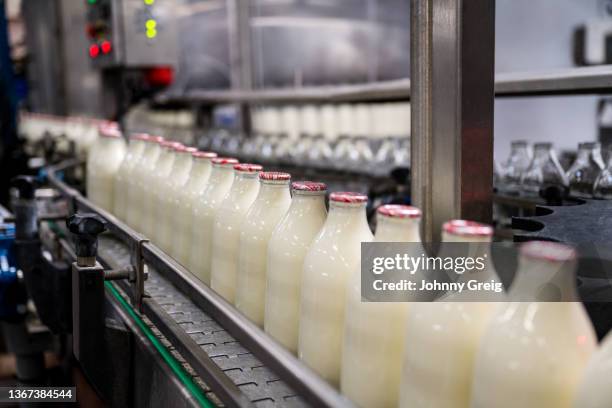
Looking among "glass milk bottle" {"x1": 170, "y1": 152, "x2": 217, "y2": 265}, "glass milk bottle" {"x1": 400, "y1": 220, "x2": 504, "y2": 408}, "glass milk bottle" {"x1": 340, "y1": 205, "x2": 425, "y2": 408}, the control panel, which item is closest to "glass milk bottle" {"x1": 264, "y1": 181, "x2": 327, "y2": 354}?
"glass milk bottle" {"x1": 340, "y1": 205, "x2": 425, "y2": 408}

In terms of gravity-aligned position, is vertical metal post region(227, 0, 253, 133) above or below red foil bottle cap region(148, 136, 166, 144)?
above

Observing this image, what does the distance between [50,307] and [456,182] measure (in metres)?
0.96

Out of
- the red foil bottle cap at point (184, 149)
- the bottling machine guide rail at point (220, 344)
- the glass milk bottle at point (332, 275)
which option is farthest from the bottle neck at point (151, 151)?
the glass milk bottle at point (332, 275)

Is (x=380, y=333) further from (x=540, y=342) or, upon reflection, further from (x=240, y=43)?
(x=240, y=43)

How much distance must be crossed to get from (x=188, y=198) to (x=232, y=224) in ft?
0.73

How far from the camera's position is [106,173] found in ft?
5.82

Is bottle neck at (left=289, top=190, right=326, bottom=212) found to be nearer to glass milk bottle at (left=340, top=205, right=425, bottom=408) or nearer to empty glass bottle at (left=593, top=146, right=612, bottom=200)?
glass milk bottle at (left=340, top=205, right=425, bottom=408)

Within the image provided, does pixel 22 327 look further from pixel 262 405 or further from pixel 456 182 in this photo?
pixel 456 182

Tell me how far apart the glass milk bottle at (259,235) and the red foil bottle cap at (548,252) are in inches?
18.0

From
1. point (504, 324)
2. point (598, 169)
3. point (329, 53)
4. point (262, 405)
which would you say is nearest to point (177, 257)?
point (262, 405)

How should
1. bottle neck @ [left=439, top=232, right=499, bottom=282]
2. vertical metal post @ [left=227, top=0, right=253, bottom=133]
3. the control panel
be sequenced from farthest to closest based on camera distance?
vertical metal post @ [left=227, top=0, right=253, bottom=133] < the control panel < bottle neck @ [left=439, top=232, right=499, bottom=282]

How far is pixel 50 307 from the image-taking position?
1404 mm

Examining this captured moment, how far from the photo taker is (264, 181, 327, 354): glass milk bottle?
88cm

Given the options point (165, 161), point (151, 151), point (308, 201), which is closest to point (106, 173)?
point (151, 151)
